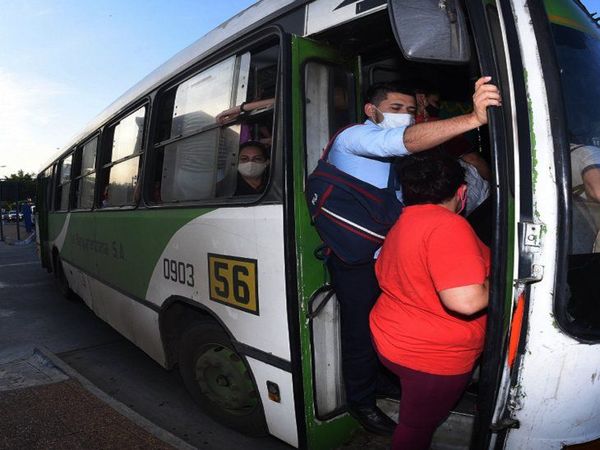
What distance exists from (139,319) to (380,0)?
3131 millimetres

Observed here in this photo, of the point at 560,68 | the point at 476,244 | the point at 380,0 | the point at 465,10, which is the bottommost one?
the point at 476,244

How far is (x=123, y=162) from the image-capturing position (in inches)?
161

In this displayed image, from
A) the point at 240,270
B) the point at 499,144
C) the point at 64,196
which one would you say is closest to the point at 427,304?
→ the point at 499,144

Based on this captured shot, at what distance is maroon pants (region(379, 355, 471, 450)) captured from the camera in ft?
6.09

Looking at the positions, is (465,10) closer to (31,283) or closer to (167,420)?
(167,420)

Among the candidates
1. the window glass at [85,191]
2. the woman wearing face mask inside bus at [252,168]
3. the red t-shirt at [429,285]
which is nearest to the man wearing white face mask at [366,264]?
the red t-shirt at [429,285]

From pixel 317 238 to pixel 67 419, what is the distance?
7.87 feet

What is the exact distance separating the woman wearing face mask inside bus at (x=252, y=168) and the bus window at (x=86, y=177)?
3.19m

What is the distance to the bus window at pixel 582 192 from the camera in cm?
165

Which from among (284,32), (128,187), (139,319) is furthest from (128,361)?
(284,32)

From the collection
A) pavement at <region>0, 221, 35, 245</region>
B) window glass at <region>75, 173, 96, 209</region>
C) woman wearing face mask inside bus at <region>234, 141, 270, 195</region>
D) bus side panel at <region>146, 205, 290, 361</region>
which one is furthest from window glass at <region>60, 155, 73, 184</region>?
pavement at <region>0, 221, 35, 245</region>

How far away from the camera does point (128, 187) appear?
393 centimetres

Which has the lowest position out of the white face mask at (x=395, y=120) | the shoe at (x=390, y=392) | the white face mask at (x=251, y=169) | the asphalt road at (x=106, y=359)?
the asphalt road at (x=106, y=359)

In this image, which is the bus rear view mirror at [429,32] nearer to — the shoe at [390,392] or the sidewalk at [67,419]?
the shoe at [390,392]
